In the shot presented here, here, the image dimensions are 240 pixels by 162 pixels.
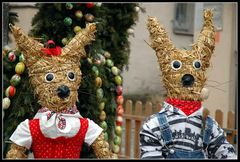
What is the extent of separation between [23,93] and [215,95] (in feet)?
14.1

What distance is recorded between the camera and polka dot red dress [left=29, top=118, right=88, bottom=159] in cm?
374

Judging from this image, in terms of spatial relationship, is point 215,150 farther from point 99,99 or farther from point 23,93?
point 23,93

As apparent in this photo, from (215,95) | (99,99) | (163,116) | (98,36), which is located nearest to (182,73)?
(163,116)

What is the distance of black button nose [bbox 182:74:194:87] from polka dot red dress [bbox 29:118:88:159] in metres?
0.75

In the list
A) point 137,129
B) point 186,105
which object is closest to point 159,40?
point 186,105

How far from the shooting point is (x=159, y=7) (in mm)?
12969

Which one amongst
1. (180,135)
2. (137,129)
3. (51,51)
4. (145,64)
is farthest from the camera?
(145,64)

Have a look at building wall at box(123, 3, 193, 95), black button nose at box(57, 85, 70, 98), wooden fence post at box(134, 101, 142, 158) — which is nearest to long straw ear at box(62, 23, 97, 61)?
black button nose at box(57, 85, 70, 98)

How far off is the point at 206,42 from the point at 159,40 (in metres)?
0.33

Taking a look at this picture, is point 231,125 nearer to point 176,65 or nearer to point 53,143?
point 176,65

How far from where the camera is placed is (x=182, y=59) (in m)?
3.66

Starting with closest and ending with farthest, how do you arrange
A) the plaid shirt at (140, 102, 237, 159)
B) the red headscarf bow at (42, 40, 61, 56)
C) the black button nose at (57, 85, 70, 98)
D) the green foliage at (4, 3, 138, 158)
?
1. the plaid shirt at (140, 102, 237, 159)
2. the black button nose at (57, 85, 70, 98)
3. the red headscarf bow at (42, 40, 61, 56)
4. the green foliage at (4, 3, 138, 158)

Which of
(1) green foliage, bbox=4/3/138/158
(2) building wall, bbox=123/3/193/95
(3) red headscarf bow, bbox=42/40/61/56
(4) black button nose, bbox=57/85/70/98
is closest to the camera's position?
(4) black button nose, bbox=57/85/70/98

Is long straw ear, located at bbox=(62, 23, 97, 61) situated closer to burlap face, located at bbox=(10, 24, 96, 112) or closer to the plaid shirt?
burlap face, located at bbox=(10, 24, 96, 112)
